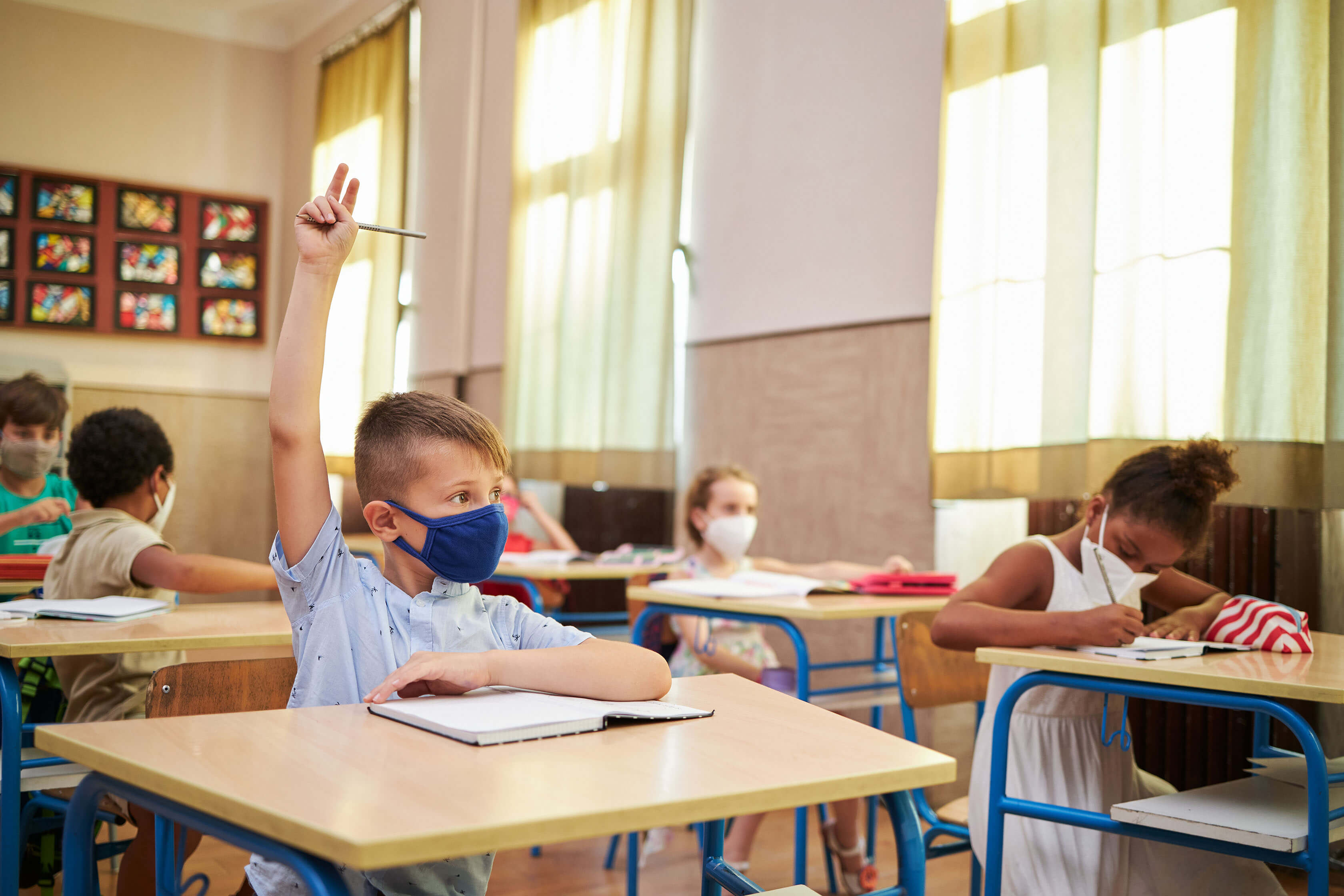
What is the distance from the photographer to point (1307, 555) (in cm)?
243

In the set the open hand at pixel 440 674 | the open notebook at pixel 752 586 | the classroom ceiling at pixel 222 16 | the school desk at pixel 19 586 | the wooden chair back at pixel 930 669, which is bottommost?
the wooden chair back at pixel 930 669

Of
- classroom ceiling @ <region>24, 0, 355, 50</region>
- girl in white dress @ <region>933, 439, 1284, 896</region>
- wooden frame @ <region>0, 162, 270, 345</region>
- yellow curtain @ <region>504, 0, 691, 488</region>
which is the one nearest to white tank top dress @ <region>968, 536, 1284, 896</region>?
girl in white dress @ <region>933, 439, 1284, 896</region>

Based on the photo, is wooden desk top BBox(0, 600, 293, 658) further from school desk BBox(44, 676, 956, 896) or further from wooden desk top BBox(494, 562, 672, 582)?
wooden desk top BBox(494, 562, 672, 582)

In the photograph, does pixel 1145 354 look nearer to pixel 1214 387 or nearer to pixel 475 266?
pixel 1214 387

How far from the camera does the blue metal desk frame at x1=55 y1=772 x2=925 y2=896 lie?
0.72 m

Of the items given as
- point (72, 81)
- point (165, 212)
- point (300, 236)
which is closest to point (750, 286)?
point (165, 212)

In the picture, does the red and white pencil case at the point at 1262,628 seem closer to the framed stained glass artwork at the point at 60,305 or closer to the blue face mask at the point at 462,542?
the blue face mask at the point at 462,542

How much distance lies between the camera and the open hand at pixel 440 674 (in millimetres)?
995

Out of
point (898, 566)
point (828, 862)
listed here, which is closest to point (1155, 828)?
point (828, 862)

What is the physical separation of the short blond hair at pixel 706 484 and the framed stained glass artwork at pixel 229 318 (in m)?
2.55

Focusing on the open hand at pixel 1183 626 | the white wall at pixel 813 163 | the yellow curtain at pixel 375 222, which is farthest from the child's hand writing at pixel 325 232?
the yellow curtain at pixel 375 222

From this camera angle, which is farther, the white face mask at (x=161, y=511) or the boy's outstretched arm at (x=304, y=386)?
the white face mask at (x=161, y=511)

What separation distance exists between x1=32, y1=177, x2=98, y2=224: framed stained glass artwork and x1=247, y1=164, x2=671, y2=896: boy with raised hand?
133 inches

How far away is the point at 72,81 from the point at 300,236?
3.63 metres
